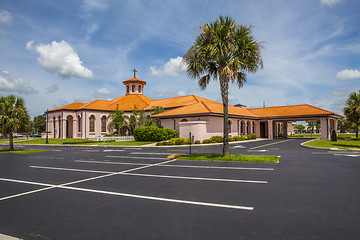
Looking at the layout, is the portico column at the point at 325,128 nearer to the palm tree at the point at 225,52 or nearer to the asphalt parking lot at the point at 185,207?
the palm tree at the point at 225,52

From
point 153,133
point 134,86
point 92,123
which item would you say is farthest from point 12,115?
point 134,86

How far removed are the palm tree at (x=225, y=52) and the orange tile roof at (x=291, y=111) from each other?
25.5 m

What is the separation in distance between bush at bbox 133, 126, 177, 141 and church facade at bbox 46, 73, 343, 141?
158 cm

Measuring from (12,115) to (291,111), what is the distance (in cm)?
3873

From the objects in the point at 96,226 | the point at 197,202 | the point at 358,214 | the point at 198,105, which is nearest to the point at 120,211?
the point at 96,226

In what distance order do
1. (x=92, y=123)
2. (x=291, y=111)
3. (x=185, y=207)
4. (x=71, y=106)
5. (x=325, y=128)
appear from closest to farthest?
(x=185, y=207) < (x=325, y=128) < (x=291, y=111) < (x=92, y=123) < (x=71, y=106)

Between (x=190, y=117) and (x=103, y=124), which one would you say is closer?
(x=190, y=117)

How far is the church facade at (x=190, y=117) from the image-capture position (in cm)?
3156

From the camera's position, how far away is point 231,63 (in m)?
13.8

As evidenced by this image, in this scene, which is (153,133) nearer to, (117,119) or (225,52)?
(117,119)

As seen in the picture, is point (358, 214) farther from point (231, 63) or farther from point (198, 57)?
point (198, 57)

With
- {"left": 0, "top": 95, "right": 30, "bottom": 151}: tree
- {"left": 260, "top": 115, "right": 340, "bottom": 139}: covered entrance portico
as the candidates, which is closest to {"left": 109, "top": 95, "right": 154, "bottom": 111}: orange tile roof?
{"left": 260, "top": 115, "right": 340, "bottom": 139}: covered entrance portico

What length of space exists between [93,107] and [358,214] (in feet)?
156

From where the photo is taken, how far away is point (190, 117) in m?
32.4
